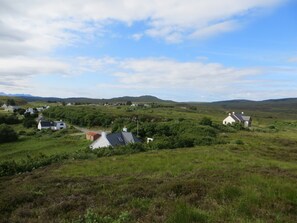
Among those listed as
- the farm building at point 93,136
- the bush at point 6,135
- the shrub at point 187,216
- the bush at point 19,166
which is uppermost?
the shrub at point 187,216

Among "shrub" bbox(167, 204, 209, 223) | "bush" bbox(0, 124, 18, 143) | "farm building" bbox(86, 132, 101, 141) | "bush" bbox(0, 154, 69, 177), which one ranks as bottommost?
"bush" bbox(0, 124, 18, 143)

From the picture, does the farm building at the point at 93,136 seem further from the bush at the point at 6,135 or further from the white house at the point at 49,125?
the white house at the point at 49,125

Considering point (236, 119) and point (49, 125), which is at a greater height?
point (236, 119)

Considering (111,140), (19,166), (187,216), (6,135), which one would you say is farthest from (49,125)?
(187,216)

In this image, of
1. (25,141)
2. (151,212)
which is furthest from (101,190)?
(25,141)

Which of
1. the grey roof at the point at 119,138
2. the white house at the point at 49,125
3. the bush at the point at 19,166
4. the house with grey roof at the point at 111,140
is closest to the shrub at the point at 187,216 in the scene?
the bush at the point at 19,166

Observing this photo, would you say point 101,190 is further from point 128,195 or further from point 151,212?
point 151,212

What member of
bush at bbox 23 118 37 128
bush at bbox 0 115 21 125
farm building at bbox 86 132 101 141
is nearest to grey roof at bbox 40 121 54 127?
bush at bbox 23 118 37 128

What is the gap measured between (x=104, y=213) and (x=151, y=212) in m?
1.21

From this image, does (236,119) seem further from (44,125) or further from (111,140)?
(44,125)

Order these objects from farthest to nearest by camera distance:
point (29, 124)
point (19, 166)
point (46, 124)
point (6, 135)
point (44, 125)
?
1. point (29, 124)
2. point (46, 124)
3. point (44, 125)
4. point (6, 135)
5. point (19, 166)

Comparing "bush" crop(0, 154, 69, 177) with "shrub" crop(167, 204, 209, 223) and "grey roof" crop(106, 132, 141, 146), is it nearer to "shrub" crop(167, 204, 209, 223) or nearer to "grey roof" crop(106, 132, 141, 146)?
"grey roof" crop(106, 132, 141, 146)

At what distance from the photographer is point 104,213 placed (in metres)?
8.15

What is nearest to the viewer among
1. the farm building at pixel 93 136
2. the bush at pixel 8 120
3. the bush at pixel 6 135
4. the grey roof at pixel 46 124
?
the farm building at pixel 93 136
